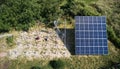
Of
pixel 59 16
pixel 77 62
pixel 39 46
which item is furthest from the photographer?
pixel 59 16

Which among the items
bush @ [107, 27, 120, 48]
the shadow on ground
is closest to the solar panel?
the shadow on ground

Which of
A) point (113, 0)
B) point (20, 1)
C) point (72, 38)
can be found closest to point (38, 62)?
point (72, 38)

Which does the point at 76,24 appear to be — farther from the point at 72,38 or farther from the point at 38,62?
the point at 38,62

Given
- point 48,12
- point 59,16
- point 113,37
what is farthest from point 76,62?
point 48,12

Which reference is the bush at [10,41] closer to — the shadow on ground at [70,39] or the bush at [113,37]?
the shadow on ground at [70,39]

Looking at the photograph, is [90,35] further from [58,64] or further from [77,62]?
[58,64]

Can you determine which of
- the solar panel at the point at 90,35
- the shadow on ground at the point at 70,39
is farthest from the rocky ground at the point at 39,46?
the solar panel at the point at 90,35
